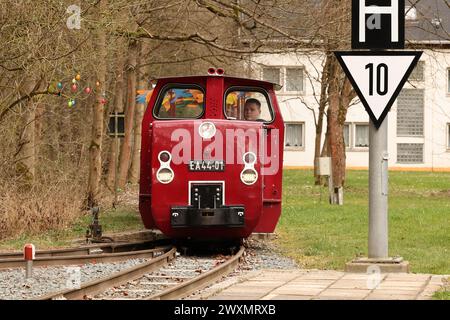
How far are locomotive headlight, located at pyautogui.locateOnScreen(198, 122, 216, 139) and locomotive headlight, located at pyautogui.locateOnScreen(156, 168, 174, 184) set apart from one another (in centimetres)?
75

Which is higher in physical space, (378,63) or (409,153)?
(409,153)

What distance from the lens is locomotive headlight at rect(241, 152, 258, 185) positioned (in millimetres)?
17969

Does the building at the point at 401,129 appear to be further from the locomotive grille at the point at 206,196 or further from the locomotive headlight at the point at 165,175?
the locomotive headlight at the point at 165,175

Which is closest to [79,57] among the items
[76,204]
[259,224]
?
[76,204]

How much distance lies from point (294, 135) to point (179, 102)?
183 ft

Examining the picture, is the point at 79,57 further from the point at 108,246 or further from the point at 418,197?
the point at 418,197

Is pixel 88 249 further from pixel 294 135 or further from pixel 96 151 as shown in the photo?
pixel 294 135

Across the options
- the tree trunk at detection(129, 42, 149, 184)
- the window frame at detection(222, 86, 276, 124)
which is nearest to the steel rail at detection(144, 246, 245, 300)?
the window frame at detection(222, 86, 276, 124)

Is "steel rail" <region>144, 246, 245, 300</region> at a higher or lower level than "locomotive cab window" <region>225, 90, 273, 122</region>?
lower

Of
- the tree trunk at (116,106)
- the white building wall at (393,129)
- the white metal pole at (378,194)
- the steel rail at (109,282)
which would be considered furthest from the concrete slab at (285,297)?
the white building wall at (393,129)

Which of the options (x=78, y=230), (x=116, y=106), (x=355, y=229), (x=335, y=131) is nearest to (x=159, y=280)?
(x=78, y=230)

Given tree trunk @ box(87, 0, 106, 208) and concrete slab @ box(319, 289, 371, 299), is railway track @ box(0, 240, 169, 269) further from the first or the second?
tree trunk @ box(87, 0, 106, 208)

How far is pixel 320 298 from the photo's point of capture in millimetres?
11992

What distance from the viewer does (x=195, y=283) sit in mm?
13547
